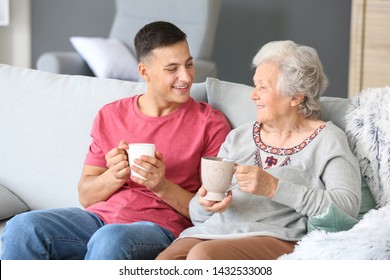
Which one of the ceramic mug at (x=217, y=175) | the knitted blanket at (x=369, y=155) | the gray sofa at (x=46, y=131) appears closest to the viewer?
the knitted blanket at (x=369, y=155)

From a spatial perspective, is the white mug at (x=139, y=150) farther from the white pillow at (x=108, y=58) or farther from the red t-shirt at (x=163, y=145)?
the white pillow at (x=108, y=58)

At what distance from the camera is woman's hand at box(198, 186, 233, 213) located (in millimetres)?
2072

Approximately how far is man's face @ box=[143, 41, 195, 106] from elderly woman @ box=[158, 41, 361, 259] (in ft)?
0.62

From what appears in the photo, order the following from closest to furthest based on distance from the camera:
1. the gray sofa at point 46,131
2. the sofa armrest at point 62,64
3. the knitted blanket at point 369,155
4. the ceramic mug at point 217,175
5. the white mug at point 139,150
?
the knitted blanket at point 369,155, the ceramic mug at point 217,175, the white mug at point 139,150, the gray sofa at point 46,131, the sofa armrest at point 62,64

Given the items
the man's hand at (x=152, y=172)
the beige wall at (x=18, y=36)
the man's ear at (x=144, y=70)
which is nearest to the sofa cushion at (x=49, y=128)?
the man's ear at (x=144, y=70)

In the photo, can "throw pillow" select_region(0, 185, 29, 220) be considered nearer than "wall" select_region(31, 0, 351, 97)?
Yes

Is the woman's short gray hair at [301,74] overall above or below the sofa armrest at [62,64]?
above

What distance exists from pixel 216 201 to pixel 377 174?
0.43 metres

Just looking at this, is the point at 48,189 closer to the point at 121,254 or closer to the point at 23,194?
the point at 23,194

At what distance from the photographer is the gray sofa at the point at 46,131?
8.48 feet

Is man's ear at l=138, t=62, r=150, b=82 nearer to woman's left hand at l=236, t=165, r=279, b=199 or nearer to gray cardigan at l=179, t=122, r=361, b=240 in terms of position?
gray cardigan at l=179, t=122, r=361, b=240

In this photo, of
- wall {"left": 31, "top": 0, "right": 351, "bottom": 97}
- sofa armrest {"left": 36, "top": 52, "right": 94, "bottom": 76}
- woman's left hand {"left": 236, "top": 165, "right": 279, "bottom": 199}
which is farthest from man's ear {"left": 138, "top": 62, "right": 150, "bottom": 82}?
wall {"left": 31, "top": 0, "right": 351, "bottom": 97}

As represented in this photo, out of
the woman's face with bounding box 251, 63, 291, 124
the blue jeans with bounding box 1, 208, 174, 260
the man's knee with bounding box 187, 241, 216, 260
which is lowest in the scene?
the blue jeans with bounding box 1, 208, 174, 260

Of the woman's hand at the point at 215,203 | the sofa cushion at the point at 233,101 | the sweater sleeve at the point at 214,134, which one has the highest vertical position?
the sofa cushion at the point at 233,101
